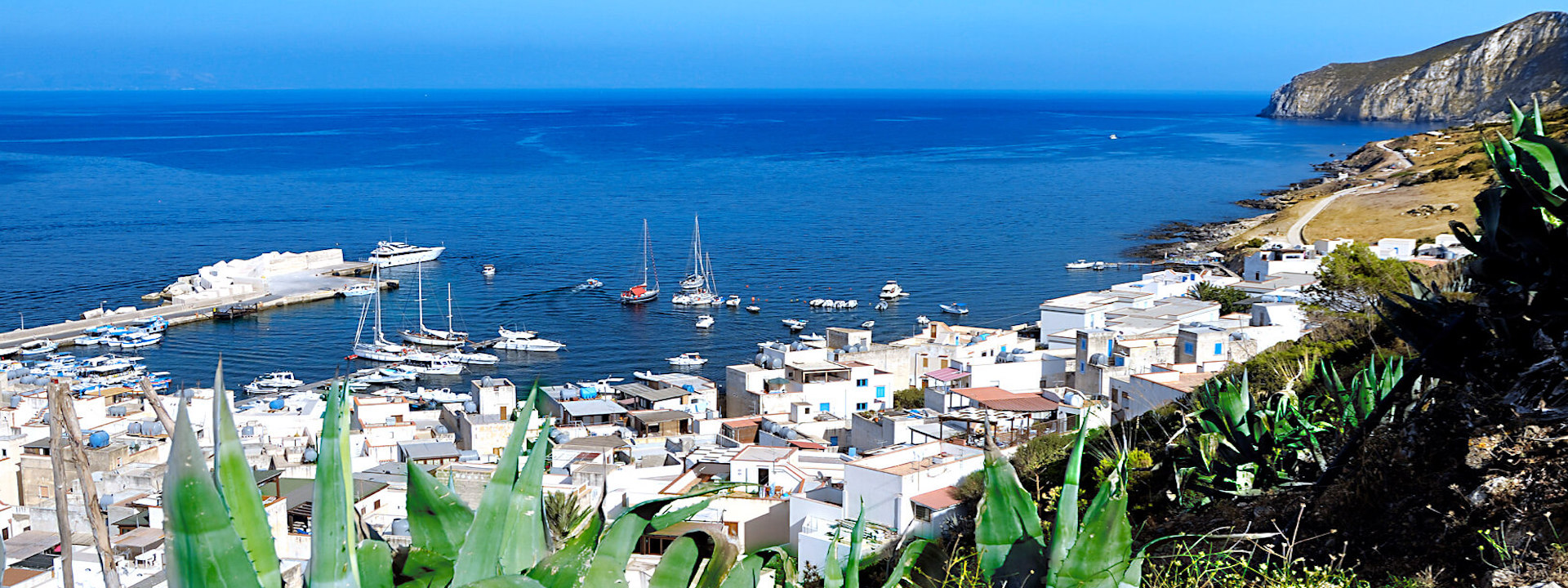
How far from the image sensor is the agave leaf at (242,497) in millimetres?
1439

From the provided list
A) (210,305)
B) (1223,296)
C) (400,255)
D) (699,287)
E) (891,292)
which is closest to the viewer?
(1223,296)

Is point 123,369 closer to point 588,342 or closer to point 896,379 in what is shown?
point 588,342

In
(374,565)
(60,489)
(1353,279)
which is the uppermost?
(60,489)

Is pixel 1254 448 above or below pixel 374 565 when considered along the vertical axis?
below

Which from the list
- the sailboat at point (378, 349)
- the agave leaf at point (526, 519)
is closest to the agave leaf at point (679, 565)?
the agave leaf at point (526, 519)

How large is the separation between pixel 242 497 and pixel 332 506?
0.35 feet

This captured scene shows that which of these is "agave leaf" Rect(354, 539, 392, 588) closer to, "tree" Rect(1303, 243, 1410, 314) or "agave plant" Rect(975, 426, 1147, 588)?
"agave plant" Rect(975, 426, 1147, 588)

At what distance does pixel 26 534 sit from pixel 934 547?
10.9 metres

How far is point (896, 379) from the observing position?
2333 cm

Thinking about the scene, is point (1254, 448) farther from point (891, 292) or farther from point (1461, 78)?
point (1461, 78)

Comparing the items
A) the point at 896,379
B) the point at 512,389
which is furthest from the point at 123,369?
the point at 896,379

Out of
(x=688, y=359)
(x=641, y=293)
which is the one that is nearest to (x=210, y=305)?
(x=641, y=293)

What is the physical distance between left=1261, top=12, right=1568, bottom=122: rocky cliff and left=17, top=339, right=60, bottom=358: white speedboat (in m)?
93.3

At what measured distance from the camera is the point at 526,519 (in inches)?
70.1
